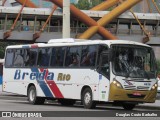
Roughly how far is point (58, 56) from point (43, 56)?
1.49 m

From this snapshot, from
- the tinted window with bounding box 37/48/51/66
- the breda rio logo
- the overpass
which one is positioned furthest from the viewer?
the overpass

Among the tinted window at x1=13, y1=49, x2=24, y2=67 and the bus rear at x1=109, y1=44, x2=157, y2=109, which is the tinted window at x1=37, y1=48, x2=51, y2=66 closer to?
the tinted window at x1=13, y1=49, x2=24, y2=67

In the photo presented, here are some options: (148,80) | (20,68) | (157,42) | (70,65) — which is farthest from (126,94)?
(157,42)

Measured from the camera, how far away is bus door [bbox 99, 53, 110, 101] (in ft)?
79.8

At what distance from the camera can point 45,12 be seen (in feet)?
263

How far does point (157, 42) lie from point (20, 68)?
190 feet

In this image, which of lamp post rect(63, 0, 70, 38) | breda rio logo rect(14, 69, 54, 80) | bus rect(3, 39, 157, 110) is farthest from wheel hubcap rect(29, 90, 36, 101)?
lamp post rect(63, 0, 70, 38)

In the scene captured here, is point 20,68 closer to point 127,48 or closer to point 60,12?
point 127,48

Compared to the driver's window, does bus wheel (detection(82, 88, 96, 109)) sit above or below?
below

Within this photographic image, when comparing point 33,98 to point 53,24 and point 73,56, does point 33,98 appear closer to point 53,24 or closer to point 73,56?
point 73,56

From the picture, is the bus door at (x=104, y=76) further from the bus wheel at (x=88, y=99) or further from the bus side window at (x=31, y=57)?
the bus side window at (x=31, y=57)

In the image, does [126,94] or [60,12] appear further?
[60,12]

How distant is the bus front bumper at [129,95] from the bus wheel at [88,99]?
116cm

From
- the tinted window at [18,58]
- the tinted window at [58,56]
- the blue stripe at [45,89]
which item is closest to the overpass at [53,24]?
the tinted window at [18,58]
